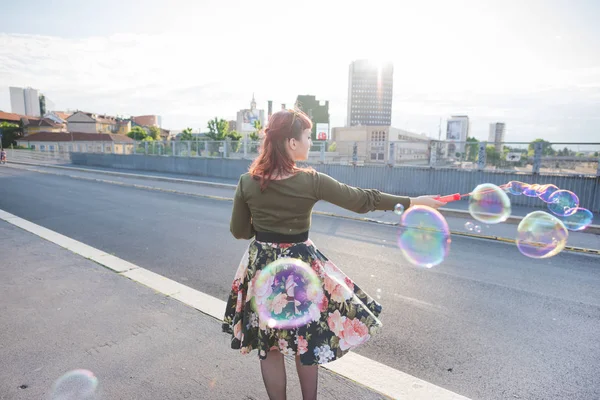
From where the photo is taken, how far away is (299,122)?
2260mm

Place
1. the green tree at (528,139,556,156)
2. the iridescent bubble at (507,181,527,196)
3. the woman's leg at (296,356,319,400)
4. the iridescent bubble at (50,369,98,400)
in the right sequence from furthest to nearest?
1. the green tree at (528,139,556,156)
2. the iridescent bubble at (507,181,527,196)
3. the iridescent bubble at (50,369,98,400)
4. the woman's leg at (296,356,319,400)

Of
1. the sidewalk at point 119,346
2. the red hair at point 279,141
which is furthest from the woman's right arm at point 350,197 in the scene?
the sidewalk at point 119,346

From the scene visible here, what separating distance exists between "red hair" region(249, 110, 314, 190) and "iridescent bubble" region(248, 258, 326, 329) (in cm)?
53

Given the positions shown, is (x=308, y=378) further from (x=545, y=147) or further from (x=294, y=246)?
(x=545, y=147)

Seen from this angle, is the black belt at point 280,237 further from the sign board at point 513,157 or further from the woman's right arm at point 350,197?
the sign board at point 513,157

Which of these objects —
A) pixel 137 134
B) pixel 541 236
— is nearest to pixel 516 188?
pixel 541 236

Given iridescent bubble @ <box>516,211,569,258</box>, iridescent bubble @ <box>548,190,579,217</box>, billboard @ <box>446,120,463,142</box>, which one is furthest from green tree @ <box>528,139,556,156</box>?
billboard @ <box>446,120,463,142</box>

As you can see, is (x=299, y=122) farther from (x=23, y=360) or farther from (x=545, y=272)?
(x=545, y=272)

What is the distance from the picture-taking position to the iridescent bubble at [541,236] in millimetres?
7402

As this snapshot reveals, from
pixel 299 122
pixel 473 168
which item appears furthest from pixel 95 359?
pixel 473 168

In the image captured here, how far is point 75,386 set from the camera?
9.36 ft

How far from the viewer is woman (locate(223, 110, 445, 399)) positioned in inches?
89.0

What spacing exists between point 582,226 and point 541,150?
372cm

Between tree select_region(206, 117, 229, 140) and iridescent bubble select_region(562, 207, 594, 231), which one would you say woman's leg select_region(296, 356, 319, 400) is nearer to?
iridescent bubble select_region(562, 207, 594, 231)
